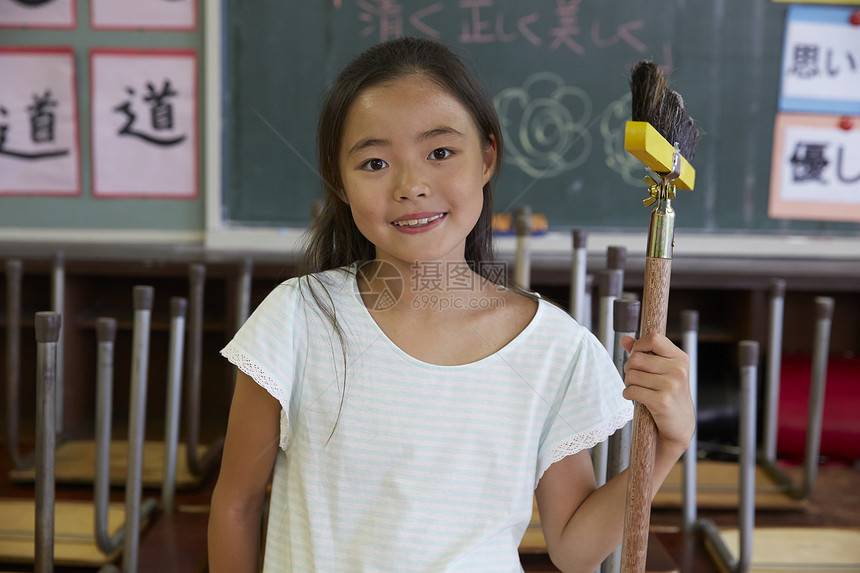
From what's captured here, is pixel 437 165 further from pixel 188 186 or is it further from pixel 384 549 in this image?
pixel 188 186

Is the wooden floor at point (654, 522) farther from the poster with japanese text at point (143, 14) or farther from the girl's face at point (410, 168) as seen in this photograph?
the poster with japanese text at point (143, 14)

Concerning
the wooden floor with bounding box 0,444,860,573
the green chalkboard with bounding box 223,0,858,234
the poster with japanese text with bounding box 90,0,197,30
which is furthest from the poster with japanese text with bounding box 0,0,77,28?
the wooden floor with bounding box 0,444,860,573

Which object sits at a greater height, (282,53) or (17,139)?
(282,53)

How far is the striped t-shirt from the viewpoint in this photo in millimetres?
803

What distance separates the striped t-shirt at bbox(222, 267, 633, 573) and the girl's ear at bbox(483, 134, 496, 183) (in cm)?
17

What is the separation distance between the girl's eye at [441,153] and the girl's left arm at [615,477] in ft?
0.84

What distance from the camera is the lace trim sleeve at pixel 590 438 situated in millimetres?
815

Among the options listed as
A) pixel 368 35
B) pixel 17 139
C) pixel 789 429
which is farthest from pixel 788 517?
pixel 17 139

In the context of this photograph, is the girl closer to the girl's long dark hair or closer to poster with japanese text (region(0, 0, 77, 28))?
the girl's long dark hair

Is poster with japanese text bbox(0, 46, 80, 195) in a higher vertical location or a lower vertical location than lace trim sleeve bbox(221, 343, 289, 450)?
higher

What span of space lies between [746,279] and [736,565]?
96cm

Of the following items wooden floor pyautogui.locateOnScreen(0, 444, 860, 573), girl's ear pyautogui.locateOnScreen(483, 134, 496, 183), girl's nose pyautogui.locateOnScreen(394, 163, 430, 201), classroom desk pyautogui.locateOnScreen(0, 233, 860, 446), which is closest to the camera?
girl's nose pyautogui.locateOnScreen(394, 163, 430, 201)

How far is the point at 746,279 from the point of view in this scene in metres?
2.03

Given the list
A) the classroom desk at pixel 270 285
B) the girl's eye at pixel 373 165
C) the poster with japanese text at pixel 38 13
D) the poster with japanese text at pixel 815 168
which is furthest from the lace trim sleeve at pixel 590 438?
the poster with japanese text at pixel 38 13
